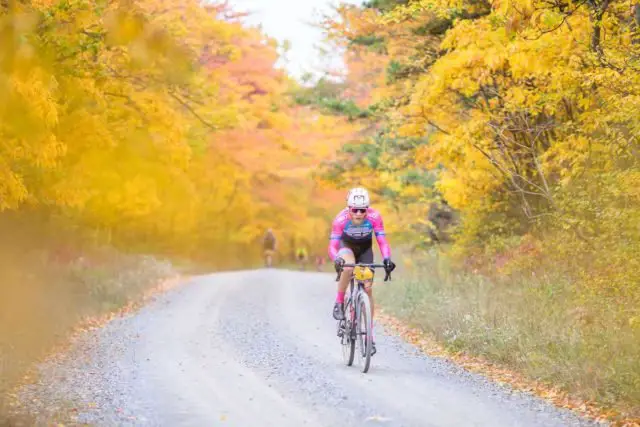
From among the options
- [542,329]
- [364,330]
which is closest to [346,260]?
[364,330]

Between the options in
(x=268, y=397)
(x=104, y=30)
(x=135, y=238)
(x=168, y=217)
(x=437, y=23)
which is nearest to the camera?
(x=268, y=397)

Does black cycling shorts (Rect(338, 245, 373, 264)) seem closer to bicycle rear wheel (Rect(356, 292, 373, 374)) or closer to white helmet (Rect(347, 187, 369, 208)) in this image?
bicycle rear wheel (Rect(356, 292, 373, 374))

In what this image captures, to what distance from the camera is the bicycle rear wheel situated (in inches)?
428

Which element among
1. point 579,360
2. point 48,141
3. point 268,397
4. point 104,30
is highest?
point 104,30

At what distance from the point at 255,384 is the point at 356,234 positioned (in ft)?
7.76

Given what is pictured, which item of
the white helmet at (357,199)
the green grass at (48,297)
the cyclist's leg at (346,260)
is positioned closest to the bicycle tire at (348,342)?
the cyclist's leg at (346,260)

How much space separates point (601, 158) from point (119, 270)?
1565cm

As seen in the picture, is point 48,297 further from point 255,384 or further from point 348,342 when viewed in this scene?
point 255,384

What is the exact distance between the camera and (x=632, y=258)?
10.0 meters

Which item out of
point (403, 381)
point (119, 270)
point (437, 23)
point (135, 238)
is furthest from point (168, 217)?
point (403, 381)

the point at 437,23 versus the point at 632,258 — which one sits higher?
the point at 437,23

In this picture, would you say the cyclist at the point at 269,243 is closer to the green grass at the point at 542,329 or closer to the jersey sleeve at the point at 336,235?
the green grass at the point at 542,329

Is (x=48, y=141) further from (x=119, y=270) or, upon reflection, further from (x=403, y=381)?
(x=119, y=270)

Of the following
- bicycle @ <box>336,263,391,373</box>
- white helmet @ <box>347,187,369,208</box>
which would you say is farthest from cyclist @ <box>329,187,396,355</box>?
bicycle @ <box>336,263,391,373</box>
